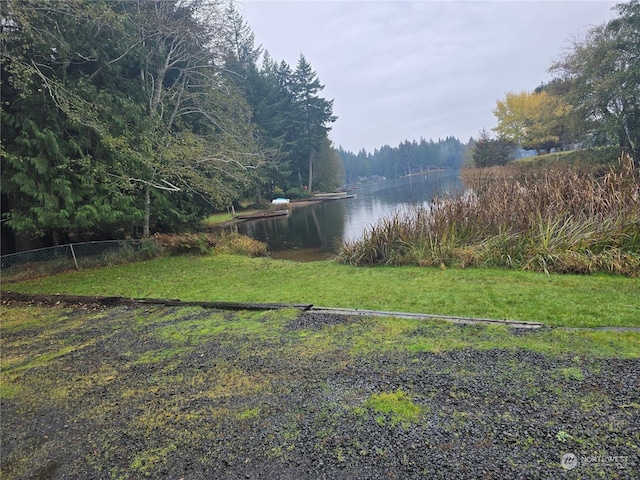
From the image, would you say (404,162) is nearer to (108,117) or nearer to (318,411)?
(108,117)

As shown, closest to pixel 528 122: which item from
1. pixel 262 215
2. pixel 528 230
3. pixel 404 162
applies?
pixel 262 215

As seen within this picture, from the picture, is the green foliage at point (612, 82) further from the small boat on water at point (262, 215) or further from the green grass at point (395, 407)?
the green grass at point (395, 407)

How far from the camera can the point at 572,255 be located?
6.54 meters

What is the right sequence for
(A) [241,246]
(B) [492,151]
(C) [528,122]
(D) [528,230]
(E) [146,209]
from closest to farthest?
(D) [528,230]
(E) [146,209]
(A) [241,246]
(B) [492,151]
(C) [528,122]

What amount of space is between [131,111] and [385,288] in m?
9.96

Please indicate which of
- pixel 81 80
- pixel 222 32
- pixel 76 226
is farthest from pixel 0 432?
pixel 222 32

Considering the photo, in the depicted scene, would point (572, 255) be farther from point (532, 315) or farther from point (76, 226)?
point (76, 226)

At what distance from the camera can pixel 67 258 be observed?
9.33 meters

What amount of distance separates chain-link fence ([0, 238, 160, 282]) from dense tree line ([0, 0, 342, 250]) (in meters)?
0.62

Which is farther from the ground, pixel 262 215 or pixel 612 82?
pixel 612 82

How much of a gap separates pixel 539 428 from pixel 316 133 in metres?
45.3

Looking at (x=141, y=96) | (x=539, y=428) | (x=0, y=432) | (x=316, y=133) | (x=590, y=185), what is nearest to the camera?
(x=539, y=428)

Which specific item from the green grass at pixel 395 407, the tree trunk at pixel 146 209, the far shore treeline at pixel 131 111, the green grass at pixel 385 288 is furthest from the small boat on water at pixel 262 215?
the green grass at pixel 395 407

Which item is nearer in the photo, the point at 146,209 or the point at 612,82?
the point at 146,209
